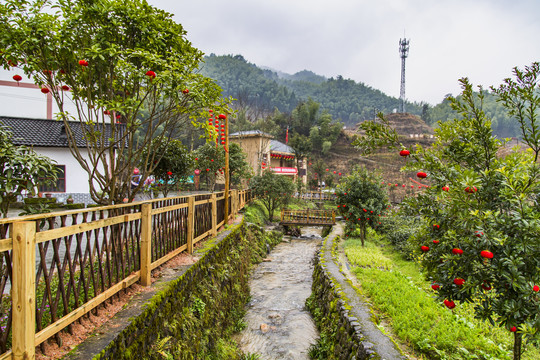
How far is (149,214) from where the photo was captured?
443 centimetres

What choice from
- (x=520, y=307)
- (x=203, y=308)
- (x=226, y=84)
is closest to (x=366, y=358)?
(x=520, y=307)

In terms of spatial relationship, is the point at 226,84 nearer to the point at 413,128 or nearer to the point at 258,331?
the point at 413,128

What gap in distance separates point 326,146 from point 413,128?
105ft

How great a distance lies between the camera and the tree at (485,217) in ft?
8.59

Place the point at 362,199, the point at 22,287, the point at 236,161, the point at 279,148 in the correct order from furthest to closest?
the point at 279,148
the point at 236,161
the point at 362,199
the point at 22,287

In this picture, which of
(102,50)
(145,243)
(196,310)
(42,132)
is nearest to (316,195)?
(42,132)

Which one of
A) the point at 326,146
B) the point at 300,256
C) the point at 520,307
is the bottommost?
the point at 300,256

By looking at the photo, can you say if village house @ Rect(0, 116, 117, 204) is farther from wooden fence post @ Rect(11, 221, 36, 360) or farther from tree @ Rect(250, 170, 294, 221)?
wooden fence post @ Rect(11, 221, 36, 360)

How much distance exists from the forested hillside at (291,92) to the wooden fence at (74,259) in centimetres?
7199

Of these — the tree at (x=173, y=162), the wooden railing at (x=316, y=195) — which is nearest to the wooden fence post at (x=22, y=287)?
the tree at (x=173, y=162)

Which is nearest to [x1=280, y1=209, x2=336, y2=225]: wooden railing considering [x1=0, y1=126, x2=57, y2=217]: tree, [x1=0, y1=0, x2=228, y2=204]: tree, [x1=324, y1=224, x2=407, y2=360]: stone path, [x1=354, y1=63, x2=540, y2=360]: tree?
[x1=324, y1=224, x2=407, y2=360]: stone path

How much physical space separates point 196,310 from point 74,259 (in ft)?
8.39

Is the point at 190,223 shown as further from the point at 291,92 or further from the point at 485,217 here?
the point at 291,92

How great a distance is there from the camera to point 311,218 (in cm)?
1927
